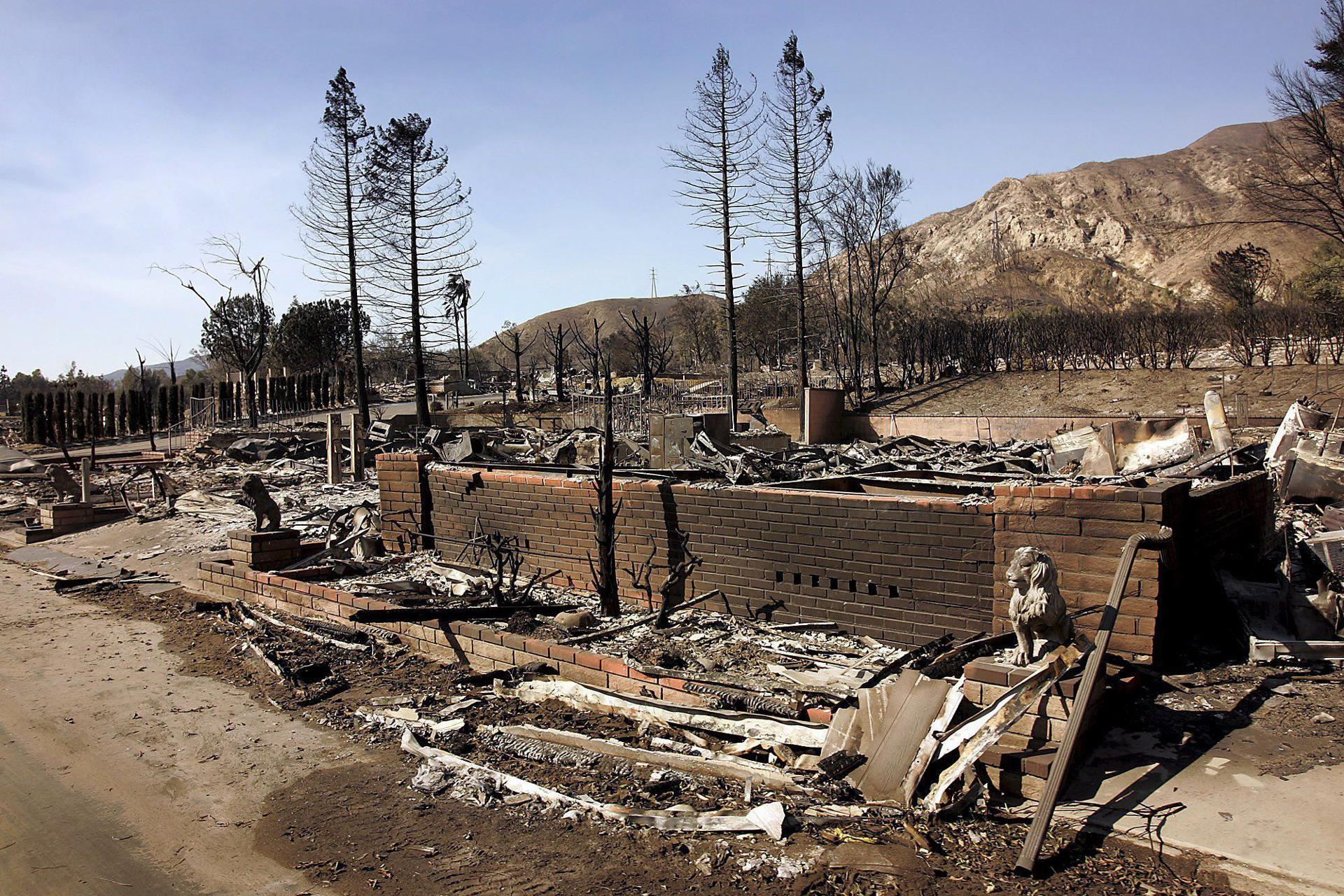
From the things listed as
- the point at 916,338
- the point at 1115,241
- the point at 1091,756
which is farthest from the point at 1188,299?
the point at 1091,756

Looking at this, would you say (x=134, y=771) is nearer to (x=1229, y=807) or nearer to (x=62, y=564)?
(x=1229, y=807)

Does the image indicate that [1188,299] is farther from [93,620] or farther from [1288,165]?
[93,620]

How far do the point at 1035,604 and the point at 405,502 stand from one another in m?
Result: 7.28

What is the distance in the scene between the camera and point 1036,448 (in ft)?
36.7

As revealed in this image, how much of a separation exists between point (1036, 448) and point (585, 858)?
31.7 feet

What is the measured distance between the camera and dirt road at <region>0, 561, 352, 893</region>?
357 centimetres

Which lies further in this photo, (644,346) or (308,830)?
(644,346)

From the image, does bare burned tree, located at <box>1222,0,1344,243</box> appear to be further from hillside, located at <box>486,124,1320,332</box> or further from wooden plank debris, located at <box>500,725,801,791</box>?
hillside, located at <box>486,124,1320,332</box>

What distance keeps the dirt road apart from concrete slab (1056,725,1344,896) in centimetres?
343

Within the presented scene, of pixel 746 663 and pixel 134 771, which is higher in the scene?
pixel 746 663

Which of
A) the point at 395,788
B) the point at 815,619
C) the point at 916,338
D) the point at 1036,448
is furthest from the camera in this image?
the point at 916,338

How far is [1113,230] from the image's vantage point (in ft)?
258

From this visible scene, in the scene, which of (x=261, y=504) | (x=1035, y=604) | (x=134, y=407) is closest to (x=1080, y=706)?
(x=1035, y=604)

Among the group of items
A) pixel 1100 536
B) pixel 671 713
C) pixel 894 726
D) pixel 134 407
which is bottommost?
pixel 671 713
